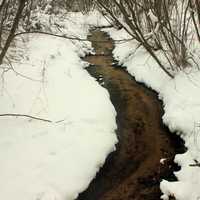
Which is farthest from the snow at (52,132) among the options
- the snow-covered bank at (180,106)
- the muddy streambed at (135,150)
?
the snow-covered bank at (180,106)

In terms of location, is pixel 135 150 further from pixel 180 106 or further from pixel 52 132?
pixel 52 132

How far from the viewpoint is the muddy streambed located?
21.6 feet

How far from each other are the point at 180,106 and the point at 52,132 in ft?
9.62

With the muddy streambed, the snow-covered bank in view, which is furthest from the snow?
the snow-covered bank

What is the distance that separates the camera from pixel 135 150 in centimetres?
791

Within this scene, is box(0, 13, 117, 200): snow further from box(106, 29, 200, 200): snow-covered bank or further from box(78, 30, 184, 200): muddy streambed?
box(106, 29, 200, 200): snow-covered bank

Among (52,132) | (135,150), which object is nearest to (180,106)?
(135,150)

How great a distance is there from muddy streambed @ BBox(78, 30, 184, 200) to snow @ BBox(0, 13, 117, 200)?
0.23m

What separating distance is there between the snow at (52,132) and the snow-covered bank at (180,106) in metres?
1.37

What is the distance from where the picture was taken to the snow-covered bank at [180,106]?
242 inches

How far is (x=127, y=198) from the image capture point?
6402 millimetres

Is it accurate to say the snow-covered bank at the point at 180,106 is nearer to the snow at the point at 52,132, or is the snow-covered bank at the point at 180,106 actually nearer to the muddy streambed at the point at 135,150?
the muddy streambed at the point at 135,150

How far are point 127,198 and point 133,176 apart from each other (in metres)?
0.66

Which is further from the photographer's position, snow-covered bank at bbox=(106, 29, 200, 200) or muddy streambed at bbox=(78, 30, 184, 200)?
muddy streambed at bbox=(78, 30, 184, 200)
